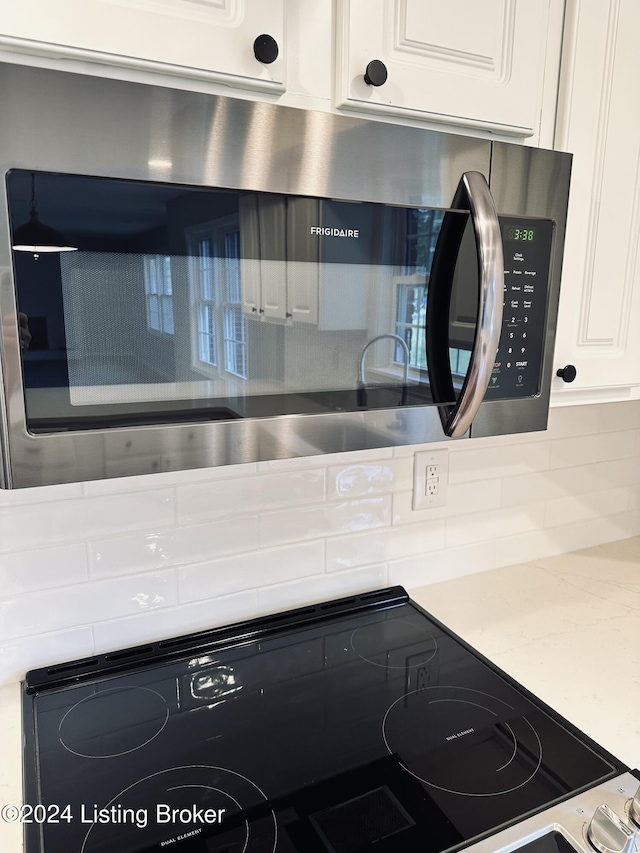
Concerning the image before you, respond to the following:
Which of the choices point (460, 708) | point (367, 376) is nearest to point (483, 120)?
point (367, 376)

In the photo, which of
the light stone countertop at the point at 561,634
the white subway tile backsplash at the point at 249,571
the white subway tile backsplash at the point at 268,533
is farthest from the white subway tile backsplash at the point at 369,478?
the light stone countertop at the point at 561,634

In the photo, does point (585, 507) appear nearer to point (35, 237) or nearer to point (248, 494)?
point (248, 494)

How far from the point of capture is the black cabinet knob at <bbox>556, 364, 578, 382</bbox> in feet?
3.24

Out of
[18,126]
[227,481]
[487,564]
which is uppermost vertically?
[18,126]

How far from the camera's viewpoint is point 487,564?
1444 millimetres

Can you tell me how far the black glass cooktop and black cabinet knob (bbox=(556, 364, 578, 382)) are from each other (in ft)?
1.62

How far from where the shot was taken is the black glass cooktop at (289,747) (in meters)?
0.73

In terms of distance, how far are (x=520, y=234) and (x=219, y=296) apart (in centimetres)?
43

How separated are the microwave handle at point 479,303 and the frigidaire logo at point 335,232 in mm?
115

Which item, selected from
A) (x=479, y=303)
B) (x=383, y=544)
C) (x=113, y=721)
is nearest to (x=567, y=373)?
(x=479, y=303)

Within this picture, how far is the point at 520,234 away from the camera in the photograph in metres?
0.85

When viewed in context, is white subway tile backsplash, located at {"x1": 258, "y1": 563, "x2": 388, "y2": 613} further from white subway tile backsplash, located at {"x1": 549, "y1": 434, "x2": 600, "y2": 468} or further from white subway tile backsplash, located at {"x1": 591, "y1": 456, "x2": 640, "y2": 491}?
white subway tile backsplash, located at {"x1": 591, "y1": 456, "x2": 640, "y2": 491}

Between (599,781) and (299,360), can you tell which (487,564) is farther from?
(299,360)

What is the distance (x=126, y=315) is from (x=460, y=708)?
0.75 m
